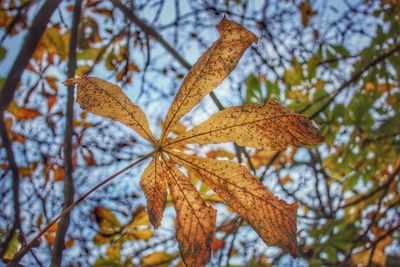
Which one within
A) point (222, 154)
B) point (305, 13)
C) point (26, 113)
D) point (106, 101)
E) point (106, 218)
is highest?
point (305, 13)

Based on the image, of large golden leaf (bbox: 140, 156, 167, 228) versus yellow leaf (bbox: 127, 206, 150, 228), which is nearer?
large golden leaf (bbox: 140, 156, 167, 228)

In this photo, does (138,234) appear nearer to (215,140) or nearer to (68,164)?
(68,164)

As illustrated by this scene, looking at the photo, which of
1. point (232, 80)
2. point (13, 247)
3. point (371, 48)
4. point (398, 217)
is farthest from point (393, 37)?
point (13, 247)

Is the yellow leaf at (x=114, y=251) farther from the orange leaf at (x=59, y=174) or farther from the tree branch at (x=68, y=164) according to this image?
the tree branch at (x=68, y=164)

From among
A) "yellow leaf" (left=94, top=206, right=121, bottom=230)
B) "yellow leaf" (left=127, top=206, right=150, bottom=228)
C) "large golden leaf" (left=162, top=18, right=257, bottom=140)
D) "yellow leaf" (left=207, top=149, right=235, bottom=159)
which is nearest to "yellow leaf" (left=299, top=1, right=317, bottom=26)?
"yellow leaf" (left=207, top=149, right=235, bottom=159)

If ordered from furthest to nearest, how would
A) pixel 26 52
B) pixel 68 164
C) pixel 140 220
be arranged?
1. pixel 140 220
2. pixel 68 164
3. pixel 26 52

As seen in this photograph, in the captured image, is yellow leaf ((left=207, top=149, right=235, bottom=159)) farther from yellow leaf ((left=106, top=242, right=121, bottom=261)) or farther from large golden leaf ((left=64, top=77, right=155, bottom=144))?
large golden leaf ((left=64, top=77, right=155, bottom=144))

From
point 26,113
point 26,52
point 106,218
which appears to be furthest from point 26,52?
point 26,113
